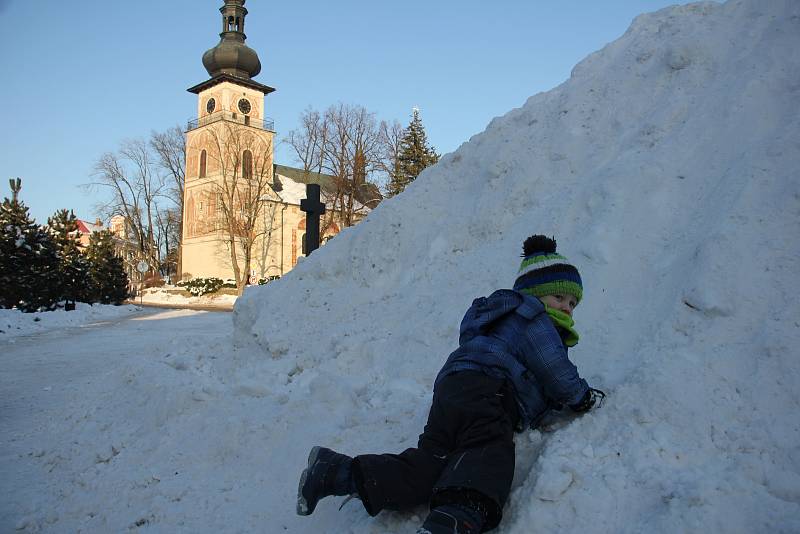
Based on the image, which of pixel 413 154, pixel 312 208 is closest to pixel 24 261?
pixel 312 208

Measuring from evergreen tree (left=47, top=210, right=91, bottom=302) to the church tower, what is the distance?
18573mm

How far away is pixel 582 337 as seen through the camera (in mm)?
3793

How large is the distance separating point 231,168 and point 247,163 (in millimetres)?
1698

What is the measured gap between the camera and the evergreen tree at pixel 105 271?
24.2m

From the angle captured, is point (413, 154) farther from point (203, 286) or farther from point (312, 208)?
point (312, 208)

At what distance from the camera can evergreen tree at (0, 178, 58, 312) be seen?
1733 centimetres

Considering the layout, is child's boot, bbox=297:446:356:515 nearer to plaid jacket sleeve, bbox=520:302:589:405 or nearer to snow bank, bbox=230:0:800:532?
snow bank, bbox=230:0:800:532

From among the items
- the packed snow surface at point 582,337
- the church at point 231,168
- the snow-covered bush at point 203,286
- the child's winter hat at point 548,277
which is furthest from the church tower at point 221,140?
the child's winter hat at point 548,277

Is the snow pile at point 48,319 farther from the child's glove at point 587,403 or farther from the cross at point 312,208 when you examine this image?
the child's glove at point 587,403

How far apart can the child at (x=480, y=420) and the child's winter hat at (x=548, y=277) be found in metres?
0.14

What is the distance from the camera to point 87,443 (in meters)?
4.73

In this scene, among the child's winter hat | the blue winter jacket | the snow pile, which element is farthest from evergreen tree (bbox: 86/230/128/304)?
the blue winter jacket

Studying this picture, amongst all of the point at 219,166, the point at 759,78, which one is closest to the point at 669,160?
the point at 759,78

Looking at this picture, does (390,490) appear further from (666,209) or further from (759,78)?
(759,78)
